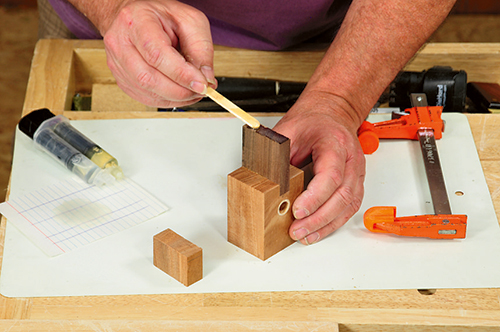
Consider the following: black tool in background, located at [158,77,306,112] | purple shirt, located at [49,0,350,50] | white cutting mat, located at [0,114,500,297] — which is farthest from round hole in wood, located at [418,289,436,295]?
purple shirt, located at [49,0,350,50]

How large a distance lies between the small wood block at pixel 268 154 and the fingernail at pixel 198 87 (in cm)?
9

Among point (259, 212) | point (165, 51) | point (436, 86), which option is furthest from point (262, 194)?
point (436, 86)

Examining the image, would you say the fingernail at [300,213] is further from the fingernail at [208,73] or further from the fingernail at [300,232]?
the fingernail at [208,73]

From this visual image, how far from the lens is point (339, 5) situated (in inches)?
53.5

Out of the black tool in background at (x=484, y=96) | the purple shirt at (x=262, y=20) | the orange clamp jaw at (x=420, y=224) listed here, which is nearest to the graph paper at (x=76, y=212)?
the orange clamp jaw at (x=420, y=224)

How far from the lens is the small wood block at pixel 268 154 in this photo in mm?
829

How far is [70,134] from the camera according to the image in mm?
1102

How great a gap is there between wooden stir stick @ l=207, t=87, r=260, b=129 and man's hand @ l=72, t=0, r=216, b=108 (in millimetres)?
21

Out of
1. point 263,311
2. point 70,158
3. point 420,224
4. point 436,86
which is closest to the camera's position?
point 263,311

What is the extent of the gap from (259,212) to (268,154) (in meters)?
0.09

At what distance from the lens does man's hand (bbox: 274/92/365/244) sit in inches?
36.3

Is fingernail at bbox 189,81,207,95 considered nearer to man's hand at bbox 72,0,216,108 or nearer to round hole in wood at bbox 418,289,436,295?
man's hand at bbox 72,0,216,108

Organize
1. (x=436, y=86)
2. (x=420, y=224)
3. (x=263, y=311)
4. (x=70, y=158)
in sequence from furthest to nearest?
(x=436, y=86)
(x=70, y=158)
(x=420, y=224)
(x=263, y=311)

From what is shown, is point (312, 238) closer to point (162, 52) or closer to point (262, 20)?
point (162, 52)
